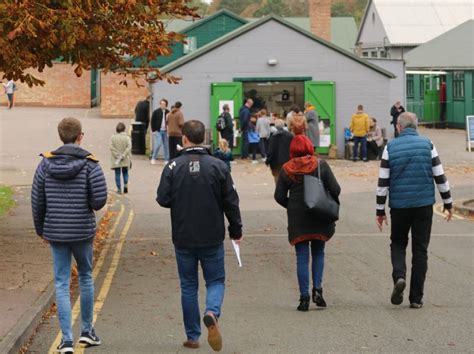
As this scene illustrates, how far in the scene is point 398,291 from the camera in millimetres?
9938

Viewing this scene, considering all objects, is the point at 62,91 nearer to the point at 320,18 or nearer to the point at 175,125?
the point at 320,18

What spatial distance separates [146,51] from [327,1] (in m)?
36.6

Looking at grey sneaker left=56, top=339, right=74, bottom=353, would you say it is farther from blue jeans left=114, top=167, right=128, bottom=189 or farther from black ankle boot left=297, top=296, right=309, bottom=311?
blue jeans left=114, top=167, right=128, bottom=189

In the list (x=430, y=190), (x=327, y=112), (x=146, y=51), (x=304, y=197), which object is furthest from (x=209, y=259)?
(x=327, y=112)

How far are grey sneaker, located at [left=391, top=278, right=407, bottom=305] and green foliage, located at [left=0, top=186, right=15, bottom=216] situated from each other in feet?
31.6

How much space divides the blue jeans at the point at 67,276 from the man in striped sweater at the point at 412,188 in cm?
319

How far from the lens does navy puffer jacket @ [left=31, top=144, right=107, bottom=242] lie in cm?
800

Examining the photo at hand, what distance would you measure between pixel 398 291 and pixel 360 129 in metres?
21.0

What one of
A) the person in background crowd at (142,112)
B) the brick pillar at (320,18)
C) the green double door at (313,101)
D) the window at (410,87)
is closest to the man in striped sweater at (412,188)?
the green double door at (313,101)

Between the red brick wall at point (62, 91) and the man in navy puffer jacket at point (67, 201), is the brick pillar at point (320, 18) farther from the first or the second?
the man in navy puffer jacket at point (67, 201)

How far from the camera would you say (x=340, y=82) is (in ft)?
107

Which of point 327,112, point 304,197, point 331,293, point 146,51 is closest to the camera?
point 304,197

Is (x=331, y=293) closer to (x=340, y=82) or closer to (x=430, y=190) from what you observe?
(x=430, y=190)

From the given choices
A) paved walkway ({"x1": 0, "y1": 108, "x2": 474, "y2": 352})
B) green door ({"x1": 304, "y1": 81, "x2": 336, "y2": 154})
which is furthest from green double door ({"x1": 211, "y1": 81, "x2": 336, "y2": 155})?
paved walkway ({"x1": 0, "y1": 108, "x2": 474, "y2": 352})
